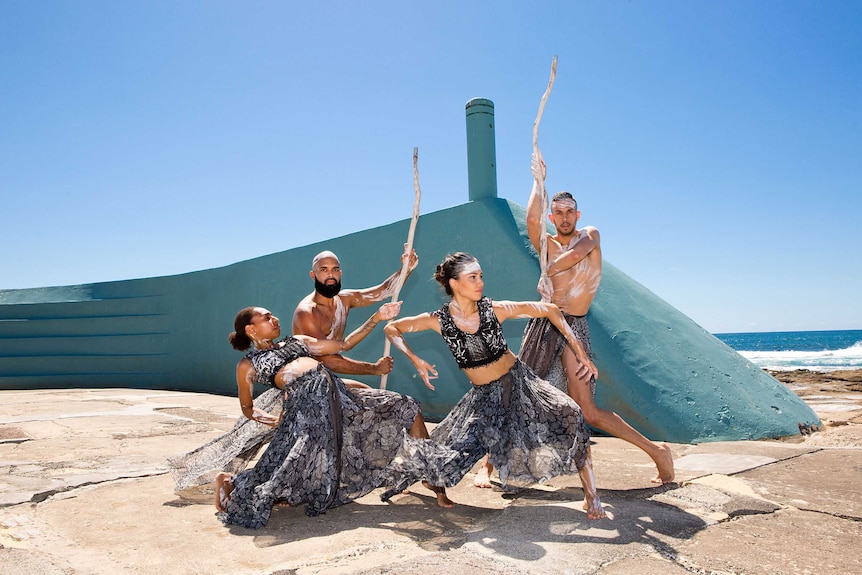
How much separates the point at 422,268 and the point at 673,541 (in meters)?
4.55

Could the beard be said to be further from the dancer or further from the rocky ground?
the rocky ground

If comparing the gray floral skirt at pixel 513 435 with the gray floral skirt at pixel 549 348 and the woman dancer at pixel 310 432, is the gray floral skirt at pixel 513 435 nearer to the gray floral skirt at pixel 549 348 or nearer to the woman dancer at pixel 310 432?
the woman dancer at pixel 310 432

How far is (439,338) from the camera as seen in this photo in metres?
6.49

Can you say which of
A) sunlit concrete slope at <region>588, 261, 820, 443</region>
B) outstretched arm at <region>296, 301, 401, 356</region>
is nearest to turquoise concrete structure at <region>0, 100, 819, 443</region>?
sunlit concrete slope at <region>588, 261, 820, 443</region>

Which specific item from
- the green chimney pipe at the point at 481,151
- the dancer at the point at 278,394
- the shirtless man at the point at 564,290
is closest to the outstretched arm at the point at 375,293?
the dancer at the point at 278,394

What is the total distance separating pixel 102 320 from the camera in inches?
481

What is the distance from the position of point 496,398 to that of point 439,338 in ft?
10.9

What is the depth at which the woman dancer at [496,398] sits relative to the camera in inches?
117

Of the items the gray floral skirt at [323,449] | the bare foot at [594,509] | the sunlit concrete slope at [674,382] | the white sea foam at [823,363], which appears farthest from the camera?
the white sea foam at [823,363]

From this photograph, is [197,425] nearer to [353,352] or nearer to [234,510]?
[353,352]

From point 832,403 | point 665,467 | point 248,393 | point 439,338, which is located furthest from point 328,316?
point 832,403

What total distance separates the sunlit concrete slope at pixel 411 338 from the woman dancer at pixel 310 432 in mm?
2417

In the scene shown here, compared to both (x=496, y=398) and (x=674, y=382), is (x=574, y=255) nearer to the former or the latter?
(x=496, y=398)

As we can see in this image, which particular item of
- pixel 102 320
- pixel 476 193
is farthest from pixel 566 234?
pixel 102 320
